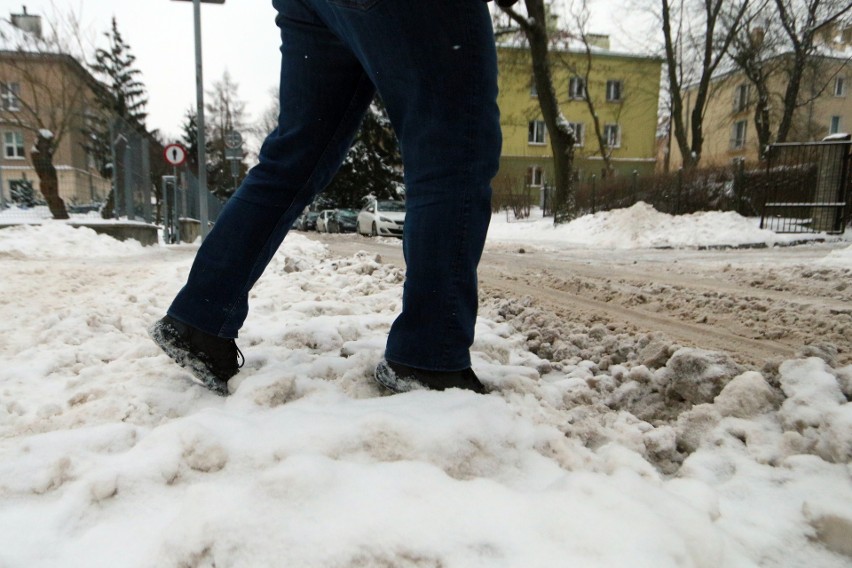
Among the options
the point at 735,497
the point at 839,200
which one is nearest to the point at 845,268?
the point at 735,497

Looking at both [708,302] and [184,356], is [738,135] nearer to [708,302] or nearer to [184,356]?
[708,302]

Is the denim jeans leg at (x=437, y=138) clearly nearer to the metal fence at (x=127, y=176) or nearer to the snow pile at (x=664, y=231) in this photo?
the snow pile at (x=664, y=231)

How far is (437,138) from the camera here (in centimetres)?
133

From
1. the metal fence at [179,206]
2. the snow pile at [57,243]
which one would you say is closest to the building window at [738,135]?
the metal fence at [179,206]

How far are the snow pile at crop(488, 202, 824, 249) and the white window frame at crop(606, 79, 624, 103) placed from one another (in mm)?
26727

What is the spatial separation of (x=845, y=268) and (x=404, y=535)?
17.2 ft

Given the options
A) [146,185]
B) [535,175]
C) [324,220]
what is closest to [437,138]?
[146,185]

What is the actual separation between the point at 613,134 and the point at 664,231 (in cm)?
2912

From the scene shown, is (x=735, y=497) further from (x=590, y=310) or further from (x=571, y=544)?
(x=590, y=310)

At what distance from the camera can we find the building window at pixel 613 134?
36594mm

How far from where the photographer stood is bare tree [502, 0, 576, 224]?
14312 millimetres

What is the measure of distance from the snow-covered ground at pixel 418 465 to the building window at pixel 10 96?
46.3ft

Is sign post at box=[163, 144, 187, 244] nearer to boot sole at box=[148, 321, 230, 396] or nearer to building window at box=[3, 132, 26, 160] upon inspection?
building window at box=[3, 132, 26, 160]

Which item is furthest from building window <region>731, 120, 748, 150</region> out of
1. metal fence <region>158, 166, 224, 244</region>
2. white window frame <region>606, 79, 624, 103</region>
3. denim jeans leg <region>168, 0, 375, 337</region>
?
denim jeans leg <region>168, 0, 375, 337</region>
